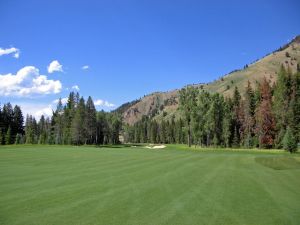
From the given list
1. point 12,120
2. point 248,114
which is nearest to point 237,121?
point 248,114

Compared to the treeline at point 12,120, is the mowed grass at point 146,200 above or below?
below

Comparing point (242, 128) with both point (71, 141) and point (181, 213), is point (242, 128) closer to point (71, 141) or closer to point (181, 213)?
point (71, 141)

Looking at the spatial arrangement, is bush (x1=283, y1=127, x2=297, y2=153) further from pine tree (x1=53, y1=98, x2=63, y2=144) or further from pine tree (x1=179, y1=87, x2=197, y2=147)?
pine tree (x1=53, y1=98, x2=63, y2=144)

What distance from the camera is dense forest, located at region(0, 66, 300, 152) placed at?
71812mm

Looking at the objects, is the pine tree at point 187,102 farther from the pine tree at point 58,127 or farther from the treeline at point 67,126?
the pine tree at point 58,127

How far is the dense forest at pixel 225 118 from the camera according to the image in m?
71.8

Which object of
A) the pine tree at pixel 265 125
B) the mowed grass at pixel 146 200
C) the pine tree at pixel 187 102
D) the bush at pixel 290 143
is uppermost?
the pine tree at pixel 187 102

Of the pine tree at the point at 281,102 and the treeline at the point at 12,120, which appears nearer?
the pine tree at the point at 281,102

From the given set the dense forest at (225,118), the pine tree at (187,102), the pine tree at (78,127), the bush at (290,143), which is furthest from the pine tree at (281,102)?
the pine tree at (78,127)

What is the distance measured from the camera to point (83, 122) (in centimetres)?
11081

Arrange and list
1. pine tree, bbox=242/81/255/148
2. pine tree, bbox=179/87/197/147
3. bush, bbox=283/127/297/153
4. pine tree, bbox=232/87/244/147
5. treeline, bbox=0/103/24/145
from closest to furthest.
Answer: bush, bbox=283/127/297/153
pine tree, bbox=242/81/255/148
pine tree, bbox=179/87/197/147
pine tree, bbox=232/87/244/147
treeline, bbox=0/103/24/145

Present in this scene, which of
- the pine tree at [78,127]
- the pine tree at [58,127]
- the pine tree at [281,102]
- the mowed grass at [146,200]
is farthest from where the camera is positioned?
the pine tree at [58,127]

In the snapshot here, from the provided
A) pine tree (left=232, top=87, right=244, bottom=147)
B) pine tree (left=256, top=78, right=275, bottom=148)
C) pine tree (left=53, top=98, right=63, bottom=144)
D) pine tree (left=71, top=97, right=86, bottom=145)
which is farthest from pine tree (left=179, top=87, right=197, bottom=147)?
pine tree (left=53, top=98, right=63, bottom=144)

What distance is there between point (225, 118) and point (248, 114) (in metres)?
6.73
